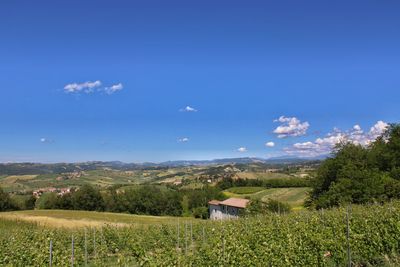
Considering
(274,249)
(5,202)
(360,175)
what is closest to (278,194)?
(360,175)

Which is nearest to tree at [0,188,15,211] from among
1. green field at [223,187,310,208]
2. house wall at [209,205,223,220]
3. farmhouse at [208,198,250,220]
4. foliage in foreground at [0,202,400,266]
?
farmhouse at [208,198,250,220]

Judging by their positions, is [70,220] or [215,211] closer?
[70,220]

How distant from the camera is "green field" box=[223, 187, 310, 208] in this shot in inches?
2956

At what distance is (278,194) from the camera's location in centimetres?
8456

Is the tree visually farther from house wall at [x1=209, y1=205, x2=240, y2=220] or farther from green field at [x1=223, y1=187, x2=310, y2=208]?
green field at [x1=223, y1=187, x2=310, y2=208]

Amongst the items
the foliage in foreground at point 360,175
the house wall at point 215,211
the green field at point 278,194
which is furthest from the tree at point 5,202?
the foliage in foreground at point 360,175

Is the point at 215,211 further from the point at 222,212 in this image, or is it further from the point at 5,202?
the point at 5,202

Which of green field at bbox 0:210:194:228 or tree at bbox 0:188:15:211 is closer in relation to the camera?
green field at bbox 0:210:194:228

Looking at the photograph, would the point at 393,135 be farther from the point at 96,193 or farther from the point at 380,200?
the point at 96,193

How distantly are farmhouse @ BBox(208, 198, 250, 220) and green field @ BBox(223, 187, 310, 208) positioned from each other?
767 cm

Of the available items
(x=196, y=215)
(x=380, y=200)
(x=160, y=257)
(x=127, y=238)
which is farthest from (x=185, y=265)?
(x=196, y=215)

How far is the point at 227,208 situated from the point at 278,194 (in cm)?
1603

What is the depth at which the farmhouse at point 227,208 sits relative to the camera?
230ft

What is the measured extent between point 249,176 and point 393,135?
75.7m
